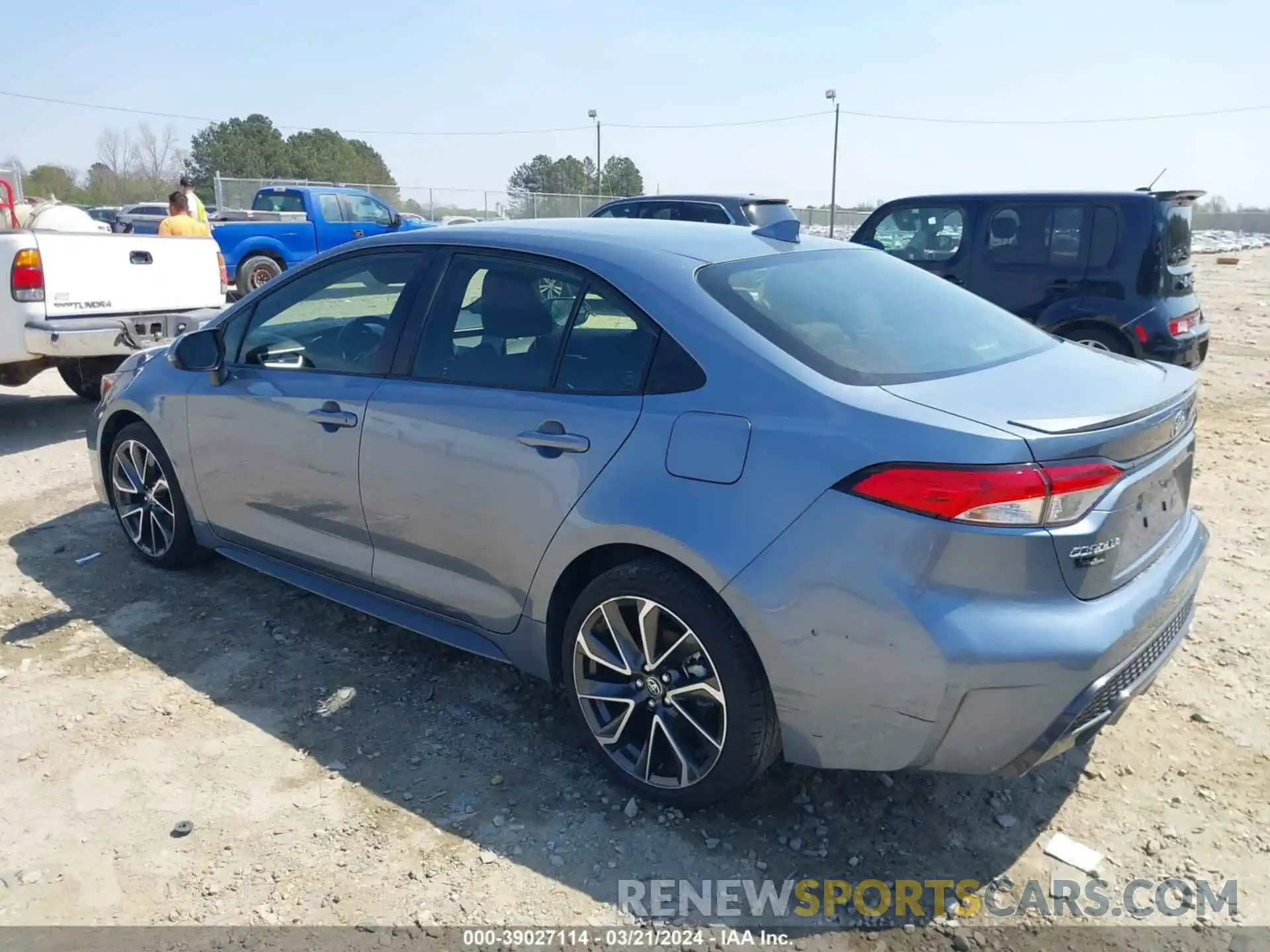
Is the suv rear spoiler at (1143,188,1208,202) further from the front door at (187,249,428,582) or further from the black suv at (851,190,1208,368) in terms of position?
the front door at (187,249,428,582)

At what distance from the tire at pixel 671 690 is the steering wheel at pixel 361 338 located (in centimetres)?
138

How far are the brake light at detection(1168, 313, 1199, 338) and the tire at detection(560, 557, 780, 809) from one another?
645 centimetres

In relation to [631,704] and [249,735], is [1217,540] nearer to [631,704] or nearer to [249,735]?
[631,704]

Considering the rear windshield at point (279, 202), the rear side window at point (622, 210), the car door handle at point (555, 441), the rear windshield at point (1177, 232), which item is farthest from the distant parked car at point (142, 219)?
the car door handle at point (555, 441)

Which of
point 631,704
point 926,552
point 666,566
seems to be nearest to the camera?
point 926,552

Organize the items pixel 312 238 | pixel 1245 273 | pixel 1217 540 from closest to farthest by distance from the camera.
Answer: pixel 1217 540
pixel 312 238
pixel 1245 273

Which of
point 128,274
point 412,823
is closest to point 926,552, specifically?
point 412,823

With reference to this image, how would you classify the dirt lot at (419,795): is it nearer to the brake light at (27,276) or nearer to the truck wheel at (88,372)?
the brake light at (27,276)

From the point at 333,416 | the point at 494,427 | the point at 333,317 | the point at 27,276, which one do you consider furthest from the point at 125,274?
the point at 494,427

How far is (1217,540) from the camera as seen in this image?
5.09m

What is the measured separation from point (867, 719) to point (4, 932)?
7.51ft

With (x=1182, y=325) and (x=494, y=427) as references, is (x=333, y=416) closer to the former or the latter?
(x=494, y=427)

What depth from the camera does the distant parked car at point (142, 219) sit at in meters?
18.7

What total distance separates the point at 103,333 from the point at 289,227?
941 centimetres
